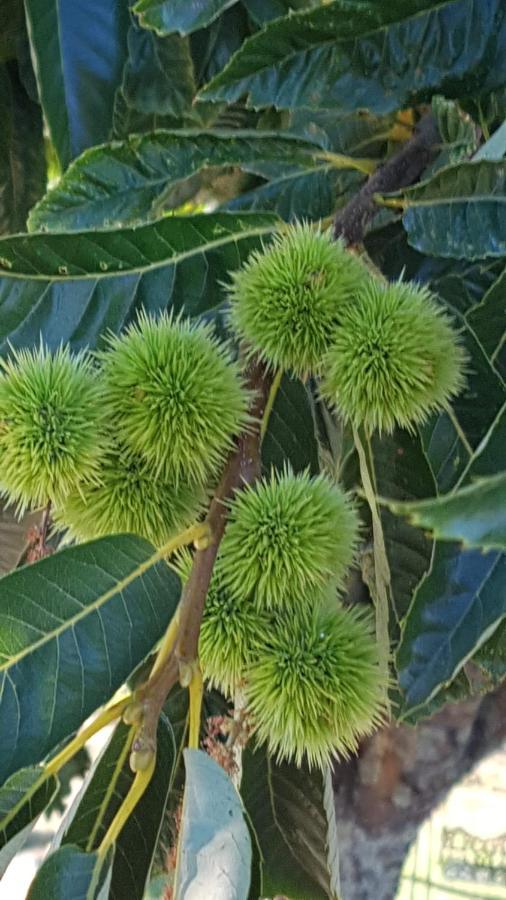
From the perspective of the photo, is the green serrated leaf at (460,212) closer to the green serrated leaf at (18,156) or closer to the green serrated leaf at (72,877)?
the green serrated leaf at (72,877)

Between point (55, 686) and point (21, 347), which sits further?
point (21, 347)

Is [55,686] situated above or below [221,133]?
below

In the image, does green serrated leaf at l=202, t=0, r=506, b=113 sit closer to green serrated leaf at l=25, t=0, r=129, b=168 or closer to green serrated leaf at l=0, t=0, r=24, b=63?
green serrated leaf at l=25, t=0, r=129, b=168

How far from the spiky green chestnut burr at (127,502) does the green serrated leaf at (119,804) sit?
164 millimetres

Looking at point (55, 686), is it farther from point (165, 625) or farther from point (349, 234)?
point (349, 234)

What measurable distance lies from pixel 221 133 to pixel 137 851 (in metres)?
0.60

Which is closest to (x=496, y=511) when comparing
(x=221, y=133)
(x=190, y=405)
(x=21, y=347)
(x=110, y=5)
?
(x=190, y=405)

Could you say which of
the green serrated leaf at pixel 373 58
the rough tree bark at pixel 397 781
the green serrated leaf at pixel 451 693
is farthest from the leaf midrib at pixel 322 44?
the rough tree bark at pixel 397 781

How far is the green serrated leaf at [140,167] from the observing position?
688mm

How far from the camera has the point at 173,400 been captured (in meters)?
0.49

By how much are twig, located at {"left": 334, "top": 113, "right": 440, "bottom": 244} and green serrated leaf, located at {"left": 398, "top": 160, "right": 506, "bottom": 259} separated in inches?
2.1

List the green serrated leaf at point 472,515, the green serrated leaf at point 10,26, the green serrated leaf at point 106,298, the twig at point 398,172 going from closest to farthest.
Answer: the green serrated leaf at point 472,515 → the green serrated leaf at point 106,298 → the twig at point 398,172 → the green serrated leaf at point 10,26

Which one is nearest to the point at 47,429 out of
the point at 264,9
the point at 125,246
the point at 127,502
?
the point at 127,502

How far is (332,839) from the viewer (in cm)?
71
